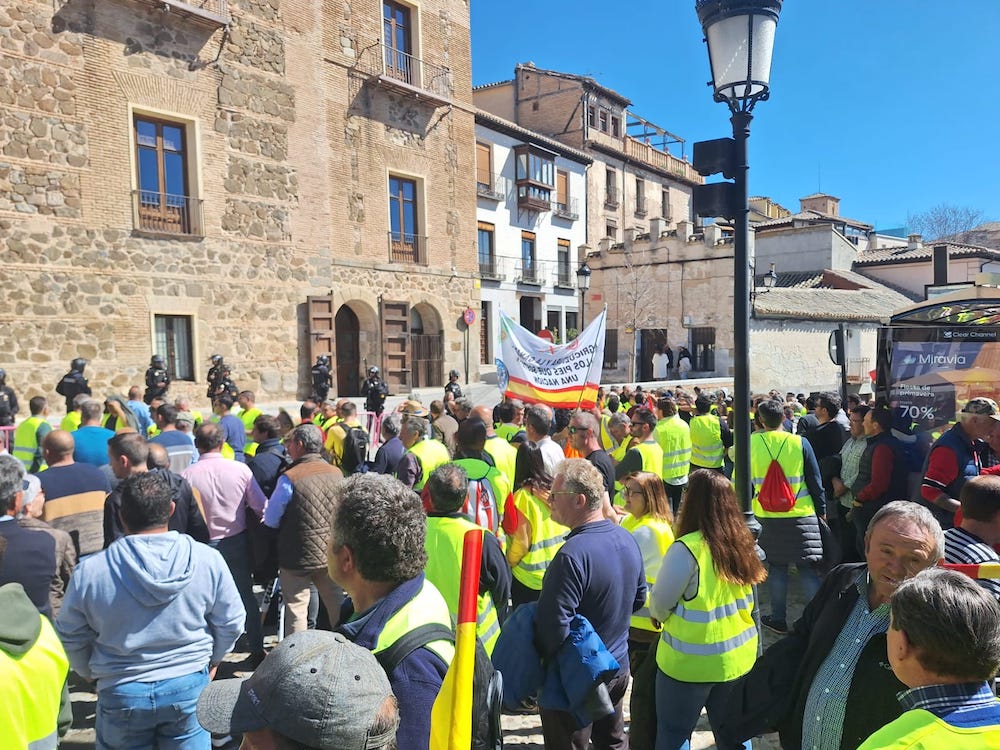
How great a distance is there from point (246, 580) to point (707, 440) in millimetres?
5122

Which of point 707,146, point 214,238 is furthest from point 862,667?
point 214,238

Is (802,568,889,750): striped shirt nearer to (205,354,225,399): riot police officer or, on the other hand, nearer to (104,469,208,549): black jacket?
(104,469,208,549): black jacket

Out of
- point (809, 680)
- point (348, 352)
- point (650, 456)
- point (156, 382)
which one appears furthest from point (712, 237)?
point (809, 680)

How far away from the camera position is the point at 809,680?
2.23m

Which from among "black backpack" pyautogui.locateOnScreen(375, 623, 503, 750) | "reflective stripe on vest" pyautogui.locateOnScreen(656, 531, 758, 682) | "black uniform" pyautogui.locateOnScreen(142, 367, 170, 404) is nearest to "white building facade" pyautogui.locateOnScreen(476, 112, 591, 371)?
"black uniform" pyautogui.locateOnScreen(142, 367, 170, 404)

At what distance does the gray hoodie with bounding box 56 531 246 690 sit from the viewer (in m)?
2.72

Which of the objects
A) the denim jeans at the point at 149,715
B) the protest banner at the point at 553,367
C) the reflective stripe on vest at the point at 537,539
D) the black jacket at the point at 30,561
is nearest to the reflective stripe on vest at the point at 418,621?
the denim jeans at the point at 149,715

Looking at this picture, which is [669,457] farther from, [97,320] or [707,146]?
[97,320]

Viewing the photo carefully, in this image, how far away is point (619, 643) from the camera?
3162mm

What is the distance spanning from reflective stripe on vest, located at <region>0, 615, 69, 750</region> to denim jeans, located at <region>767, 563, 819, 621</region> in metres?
4.75

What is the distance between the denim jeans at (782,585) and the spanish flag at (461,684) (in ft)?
14.6

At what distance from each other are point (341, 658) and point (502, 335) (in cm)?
725

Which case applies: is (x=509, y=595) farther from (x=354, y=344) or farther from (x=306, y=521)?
(x=354, y=344)

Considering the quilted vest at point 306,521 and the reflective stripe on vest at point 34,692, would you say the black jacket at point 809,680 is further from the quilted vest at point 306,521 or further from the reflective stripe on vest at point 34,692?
the quilted vest at point 306,521
